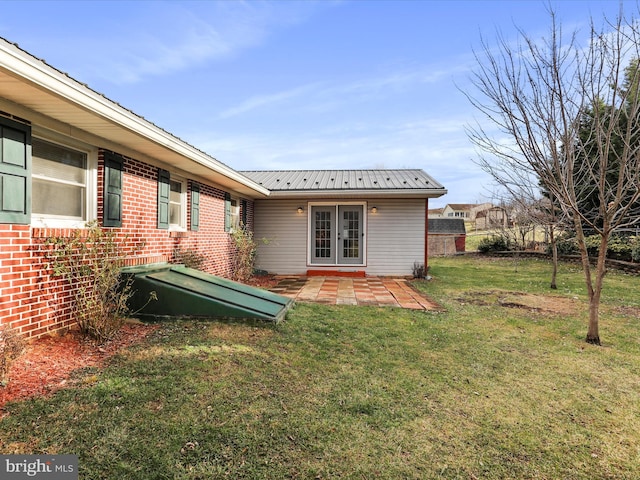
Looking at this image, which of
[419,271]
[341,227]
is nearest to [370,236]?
[341,227]

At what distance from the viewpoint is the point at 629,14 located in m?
3.76

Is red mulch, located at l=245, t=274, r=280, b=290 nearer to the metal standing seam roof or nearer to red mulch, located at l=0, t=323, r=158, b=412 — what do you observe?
the metal standing seam roof

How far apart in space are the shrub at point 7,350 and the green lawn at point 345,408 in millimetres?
395

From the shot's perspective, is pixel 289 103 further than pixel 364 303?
Yes

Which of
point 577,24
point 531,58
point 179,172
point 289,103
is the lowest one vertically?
point 179,172

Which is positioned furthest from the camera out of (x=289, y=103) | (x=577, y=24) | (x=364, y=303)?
(x=289, y=103)

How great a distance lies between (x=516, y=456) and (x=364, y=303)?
424 cm

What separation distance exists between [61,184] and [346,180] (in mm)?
8132

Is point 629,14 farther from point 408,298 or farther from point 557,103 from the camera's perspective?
point 408,298

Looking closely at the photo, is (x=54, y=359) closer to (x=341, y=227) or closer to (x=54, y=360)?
(x=54, y=360)

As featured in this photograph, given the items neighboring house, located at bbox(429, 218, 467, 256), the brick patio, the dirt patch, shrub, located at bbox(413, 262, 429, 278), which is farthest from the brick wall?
neighboring house, located at bbox(429, 218, 467, 256)

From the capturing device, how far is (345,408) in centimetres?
255

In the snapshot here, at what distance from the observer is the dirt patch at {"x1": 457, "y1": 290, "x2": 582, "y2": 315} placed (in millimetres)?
6207

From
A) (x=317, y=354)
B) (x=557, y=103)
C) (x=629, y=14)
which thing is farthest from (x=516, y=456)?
(x=629, y=14)
